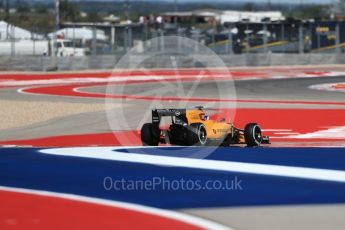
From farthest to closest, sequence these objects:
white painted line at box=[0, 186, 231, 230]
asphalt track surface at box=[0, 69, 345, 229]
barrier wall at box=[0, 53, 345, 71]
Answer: barrier wall at box=[0, 53, 345, 71] < asphalt track surface at box=[0, 69, 345, 229] < white painted line at box=[0, 186, 231, 230]

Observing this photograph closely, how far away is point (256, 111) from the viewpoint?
18.5m

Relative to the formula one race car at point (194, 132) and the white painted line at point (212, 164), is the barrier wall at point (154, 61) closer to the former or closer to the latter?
the formula one race car at point (194, 132)

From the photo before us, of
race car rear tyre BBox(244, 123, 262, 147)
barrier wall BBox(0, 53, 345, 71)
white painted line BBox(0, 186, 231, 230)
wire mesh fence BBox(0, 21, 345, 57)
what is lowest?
barrier wall BBox(0, 53, 345, 71)

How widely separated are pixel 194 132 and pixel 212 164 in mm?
1454

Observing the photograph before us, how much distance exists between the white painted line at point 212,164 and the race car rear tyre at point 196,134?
2.63 feet

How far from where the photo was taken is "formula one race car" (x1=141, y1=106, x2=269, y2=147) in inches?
423

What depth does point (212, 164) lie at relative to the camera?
30.6 ft

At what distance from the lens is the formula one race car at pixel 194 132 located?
10750 mm

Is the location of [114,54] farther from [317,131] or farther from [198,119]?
[198,119]

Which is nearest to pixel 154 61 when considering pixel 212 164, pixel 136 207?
pixel 212 164

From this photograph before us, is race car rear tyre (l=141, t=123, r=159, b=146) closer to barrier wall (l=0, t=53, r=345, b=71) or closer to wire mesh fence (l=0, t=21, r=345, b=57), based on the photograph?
barrier wall (l=0, t=53, r=345, b=71)

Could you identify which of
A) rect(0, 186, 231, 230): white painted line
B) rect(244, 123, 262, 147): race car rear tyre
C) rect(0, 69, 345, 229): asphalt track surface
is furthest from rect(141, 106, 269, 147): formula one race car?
rect(0, 186, 231, 230): white painted line

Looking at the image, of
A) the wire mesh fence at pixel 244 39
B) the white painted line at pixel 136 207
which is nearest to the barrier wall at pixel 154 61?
the wire mesh fence at pixel 244 39

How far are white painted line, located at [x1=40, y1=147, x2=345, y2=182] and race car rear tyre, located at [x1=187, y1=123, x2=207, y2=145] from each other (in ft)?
2.63
